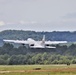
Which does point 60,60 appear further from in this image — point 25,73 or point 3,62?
point 25,73

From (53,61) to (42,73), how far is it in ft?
285

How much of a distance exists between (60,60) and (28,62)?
10.9m

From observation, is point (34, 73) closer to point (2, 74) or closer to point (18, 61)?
point (2, 74)

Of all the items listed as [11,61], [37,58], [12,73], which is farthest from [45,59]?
[12,73]

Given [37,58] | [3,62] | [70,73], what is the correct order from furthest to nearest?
1. [37,58]
2. [3,62]
3. [70,73]

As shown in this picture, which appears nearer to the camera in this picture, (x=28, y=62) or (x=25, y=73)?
(x=25, y=73)

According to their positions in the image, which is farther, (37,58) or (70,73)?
(37,58)

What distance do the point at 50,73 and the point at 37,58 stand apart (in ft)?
306

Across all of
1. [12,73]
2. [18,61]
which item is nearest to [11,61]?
[18,61]

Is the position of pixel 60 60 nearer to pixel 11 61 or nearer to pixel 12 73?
pixel 11 61

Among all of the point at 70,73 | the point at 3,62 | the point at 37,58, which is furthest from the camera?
the point at 37,58

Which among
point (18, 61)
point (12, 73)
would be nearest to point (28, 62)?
point (18, 61)

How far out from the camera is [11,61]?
578ft

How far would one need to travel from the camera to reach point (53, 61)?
17838 centimetres
